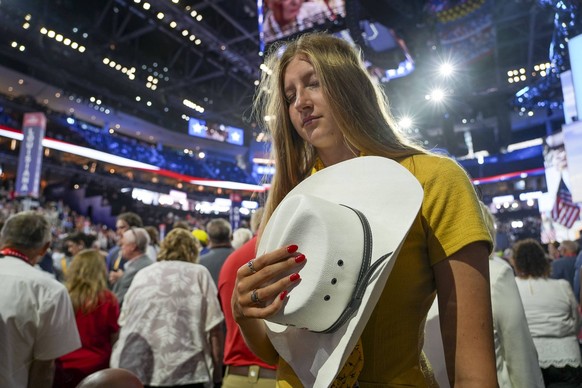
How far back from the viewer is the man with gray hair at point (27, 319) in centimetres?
240

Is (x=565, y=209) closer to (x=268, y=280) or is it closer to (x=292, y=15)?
(x=292, y=15)

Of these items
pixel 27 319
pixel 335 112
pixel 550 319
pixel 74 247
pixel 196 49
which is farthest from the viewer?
pixel 196 49

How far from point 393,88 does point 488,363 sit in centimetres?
1359

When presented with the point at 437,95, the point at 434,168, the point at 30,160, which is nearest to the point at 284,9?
the point at 437,95

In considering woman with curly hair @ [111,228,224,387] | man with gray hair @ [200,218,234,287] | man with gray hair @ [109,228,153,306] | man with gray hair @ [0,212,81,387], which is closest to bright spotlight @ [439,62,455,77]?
man with gray hair @ [200,218,234,287]

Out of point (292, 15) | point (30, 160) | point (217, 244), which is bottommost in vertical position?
point (217, 244)

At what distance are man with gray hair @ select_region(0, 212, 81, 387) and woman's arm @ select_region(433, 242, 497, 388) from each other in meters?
2.46

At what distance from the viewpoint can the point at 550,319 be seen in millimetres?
3145

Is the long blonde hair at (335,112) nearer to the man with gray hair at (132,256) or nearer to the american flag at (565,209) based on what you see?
the man with gray hair at (132,256)

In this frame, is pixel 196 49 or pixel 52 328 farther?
pixel 196 49

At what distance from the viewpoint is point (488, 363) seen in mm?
792

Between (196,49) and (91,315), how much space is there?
1769 centimetres

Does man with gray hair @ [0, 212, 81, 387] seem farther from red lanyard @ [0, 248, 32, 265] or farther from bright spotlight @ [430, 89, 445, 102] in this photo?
bright spotlight @ [430, 89, 445, 102]

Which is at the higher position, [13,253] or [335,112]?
[335,112]
